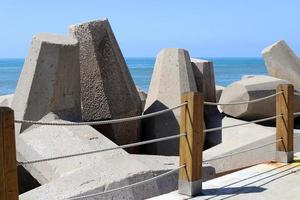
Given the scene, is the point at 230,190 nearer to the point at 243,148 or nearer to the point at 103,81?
the point at 243,148

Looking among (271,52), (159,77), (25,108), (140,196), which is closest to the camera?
(140,196)

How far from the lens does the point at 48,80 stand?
637cm

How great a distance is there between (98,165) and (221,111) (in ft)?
16.6

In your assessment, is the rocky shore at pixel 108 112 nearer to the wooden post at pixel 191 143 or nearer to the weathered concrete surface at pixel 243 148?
the weathered concrete surface at pixel 243 148

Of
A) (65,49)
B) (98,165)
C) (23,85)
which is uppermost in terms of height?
(65,49)

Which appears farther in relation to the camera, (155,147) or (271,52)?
(271,52)

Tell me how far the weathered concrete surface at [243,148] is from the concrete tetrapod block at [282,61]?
218cm

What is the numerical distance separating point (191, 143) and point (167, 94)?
13.9 feet

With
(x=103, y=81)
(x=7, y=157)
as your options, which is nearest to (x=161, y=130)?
(x=103, y=81)

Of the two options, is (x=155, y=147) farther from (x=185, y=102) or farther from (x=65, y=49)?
(x=185, y=102)

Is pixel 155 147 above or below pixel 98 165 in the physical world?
below

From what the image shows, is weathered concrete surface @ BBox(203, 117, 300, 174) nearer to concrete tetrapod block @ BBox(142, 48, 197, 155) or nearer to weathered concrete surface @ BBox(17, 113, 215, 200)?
concrete tetrapod block @ BBox(142, 48, 197, 155)

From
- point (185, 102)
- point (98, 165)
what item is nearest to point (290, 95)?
point (185, 102)

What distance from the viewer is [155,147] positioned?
8000 millimetres
